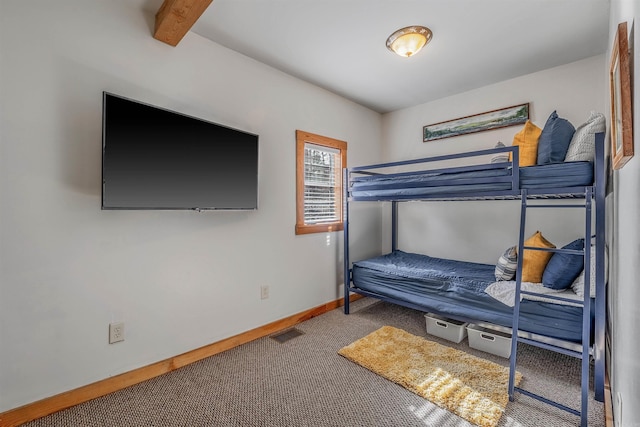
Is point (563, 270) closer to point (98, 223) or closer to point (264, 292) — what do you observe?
point (264, 292)

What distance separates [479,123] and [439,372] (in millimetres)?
2544

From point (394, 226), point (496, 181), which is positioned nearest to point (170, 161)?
point (496, 181)

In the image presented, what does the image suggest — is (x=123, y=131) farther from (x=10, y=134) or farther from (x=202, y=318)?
(x=202, y=318)

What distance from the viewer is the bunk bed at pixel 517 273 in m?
1.71

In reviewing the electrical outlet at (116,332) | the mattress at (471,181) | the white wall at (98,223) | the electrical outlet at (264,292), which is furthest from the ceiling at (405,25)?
the electrical outlet at (116,332)

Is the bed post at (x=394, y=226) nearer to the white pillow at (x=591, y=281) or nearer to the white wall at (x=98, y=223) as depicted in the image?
the white wall at (x=98, y=223)

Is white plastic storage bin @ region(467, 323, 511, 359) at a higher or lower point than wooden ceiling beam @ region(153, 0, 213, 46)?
lower

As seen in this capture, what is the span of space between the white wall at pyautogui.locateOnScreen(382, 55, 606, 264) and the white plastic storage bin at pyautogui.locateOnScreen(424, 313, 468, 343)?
37.6 inches

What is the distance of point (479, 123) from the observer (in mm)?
3260

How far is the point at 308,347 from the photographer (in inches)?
97.6

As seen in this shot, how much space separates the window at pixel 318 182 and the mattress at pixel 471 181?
410 mm

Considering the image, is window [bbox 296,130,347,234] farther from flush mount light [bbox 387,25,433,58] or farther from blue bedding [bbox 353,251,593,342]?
flush mount light [bbox 387,25,433,58]

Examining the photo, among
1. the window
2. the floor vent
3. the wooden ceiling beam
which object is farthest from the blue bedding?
the wooden ceiling beam

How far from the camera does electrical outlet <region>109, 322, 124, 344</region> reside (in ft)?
6.23
